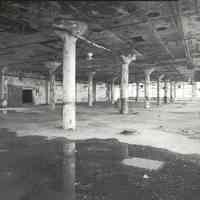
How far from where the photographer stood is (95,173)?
450 cm

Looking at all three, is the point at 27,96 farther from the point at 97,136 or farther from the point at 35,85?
the point at 97,136

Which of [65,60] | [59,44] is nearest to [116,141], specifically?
[65,60]

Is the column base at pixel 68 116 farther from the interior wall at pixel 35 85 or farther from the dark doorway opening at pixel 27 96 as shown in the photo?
the dark doorway opening at pixel 27 96

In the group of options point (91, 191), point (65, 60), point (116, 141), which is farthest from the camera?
point (65, 60)

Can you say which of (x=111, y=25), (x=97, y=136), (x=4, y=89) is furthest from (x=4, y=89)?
(x=97, y=136)

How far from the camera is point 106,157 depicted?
5.75 meters

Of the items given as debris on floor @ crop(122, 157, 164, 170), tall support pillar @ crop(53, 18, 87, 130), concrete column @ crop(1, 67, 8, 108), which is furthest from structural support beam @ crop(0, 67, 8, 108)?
debris on floor @ crop(122, 157, 164, 170)

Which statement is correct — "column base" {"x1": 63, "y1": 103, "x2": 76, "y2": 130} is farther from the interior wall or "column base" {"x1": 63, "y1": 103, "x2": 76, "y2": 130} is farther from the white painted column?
the interior wall

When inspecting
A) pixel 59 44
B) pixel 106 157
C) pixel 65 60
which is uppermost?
pixel 59 44

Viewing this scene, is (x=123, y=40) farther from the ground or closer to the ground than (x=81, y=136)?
farther from the ground

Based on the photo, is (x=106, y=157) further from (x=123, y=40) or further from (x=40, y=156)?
(x=123, y=40)

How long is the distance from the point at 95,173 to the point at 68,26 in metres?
7.37

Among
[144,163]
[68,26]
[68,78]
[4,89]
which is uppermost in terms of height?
[68,26]

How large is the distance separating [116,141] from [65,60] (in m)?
4.91
